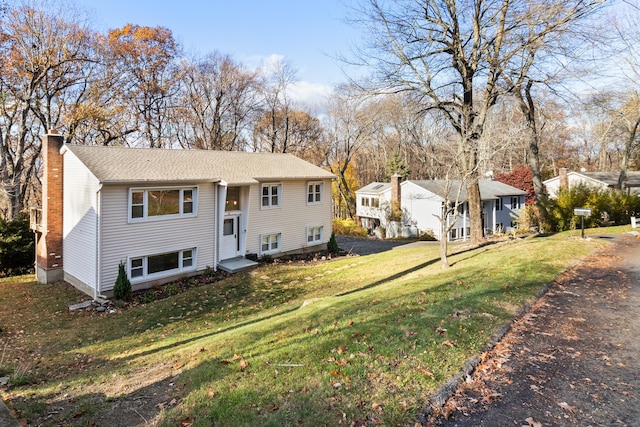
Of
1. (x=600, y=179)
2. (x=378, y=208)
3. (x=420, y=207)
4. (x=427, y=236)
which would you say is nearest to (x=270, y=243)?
(x=427, y=236)

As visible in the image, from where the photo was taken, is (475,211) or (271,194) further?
(271,194)

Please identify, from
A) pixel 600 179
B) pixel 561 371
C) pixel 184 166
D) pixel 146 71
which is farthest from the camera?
pixel 600 179

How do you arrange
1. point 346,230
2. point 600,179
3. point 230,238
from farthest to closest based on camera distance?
1. point 600,179
2. point 346,230
3. point 230,238

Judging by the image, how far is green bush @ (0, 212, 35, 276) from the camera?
17812mm

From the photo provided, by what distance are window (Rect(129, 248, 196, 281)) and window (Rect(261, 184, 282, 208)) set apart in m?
4.57

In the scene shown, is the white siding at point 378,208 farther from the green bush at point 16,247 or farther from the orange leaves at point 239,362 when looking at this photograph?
the orange leaves at point 239,362

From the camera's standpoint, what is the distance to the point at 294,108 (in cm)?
4181

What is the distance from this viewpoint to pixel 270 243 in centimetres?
1961

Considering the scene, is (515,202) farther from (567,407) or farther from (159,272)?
(567,407)

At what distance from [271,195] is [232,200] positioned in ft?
7.44

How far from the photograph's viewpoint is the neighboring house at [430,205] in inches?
1314

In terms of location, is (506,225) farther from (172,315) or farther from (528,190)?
(172,315)

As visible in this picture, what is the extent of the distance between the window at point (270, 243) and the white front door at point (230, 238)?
140cm

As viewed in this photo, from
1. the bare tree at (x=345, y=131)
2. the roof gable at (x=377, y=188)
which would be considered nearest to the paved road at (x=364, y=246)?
the roof gable at (x=377, y=188)
